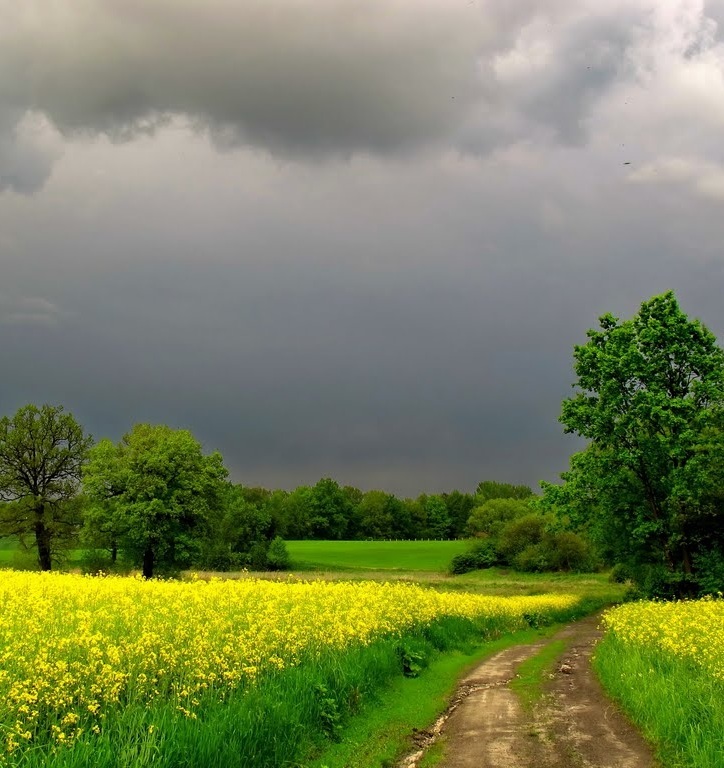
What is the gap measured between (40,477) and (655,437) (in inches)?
1903

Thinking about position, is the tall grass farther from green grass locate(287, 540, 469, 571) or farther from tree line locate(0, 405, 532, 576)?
green grass locate(287, 540, 469, 571)

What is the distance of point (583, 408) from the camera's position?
119ft

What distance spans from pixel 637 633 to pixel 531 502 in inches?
856

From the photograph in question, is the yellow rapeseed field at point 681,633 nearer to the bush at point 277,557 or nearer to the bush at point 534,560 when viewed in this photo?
the bush at point 534,560

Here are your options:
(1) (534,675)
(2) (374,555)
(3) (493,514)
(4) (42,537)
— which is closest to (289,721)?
(1) (534,675)

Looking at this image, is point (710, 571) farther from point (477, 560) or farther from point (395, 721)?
point (477, 560)

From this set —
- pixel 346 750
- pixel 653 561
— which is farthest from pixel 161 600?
pixel 653 561

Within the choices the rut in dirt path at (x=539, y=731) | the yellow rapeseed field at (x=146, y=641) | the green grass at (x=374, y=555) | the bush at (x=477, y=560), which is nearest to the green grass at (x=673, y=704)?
the rut in dirt path at (x=539, y=731)

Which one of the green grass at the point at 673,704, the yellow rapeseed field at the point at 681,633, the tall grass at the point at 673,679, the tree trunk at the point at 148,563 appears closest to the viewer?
the green grass at the point at 673,704

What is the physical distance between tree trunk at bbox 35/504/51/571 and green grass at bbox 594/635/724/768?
167 ft

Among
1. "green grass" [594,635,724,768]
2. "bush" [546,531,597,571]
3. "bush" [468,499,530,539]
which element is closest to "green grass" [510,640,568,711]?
"green grass" [594,635,724,768]

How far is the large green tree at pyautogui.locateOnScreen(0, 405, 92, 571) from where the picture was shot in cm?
5391

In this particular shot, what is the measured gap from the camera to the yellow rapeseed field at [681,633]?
13.8 meters

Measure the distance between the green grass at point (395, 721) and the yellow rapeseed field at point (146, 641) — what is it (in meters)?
1.45
